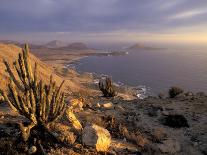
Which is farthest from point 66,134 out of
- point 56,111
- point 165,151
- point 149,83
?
point 149,83

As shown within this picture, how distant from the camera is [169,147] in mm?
12672

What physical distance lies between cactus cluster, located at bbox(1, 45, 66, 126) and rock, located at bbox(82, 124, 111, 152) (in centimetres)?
129

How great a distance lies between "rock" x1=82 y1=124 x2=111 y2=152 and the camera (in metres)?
10.4

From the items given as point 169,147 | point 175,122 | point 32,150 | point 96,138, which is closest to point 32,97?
point 32,150

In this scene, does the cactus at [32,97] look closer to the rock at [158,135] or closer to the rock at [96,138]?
the rock at [96,138]

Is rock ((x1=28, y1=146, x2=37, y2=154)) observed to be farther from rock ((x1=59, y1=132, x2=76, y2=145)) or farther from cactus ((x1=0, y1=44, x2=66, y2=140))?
rock ((x1=59, y1=132, x2=76, y2=145))

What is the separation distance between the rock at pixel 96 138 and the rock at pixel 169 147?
9.34ft

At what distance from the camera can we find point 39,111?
1042 centimetres

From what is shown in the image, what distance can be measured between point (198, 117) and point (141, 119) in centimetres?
424

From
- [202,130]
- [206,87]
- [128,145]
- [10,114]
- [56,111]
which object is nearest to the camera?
[56,111]

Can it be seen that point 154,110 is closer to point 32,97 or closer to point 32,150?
point 32,97

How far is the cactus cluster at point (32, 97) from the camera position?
10.1 meters

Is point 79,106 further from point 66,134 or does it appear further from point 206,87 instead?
point 206,87

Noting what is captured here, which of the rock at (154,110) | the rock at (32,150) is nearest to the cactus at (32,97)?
the rock at (32,150)
